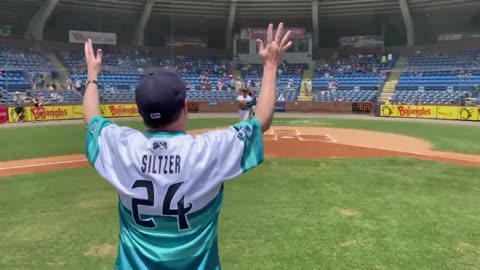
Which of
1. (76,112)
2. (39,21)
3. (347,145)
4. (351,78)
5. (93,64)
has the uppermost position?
(39,21)

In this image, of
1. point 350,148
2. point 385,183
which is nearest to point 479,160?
point 350,148

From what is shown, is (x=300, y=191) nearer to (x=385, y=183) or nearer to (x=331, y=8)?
(x=385, y=183)

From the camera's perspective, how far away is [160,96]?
2053mm

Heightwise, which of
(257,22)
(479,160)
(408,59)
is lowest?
(479,160)

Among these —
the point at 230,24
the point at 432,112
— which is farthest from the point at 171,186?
the point at 230,24

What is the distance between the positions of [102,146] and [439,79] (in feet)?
138

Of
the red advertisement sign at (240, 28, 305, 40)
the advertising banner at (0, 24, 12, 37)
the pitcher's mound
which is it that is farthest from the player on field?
the red advertisement sign at (240, 28, 305, 40)

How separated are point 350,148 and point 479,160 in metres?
A: 4.20

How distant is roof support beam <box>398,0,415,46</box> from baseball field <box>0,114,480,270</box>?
101 ft

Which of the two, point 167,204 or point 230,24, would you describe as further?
point 230,24

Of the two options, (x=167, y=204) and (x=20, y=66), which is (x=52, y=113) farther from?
(x=167, y=204)

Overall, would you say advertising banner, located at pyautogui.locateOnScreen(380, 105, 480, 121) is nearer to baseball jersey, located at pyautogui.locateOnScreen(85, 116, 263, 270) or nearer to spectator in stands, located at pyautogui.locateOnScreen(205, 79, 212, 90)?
spectator in stands, located at pyautogui.locateOnScreen(205, 79, 212, 90)

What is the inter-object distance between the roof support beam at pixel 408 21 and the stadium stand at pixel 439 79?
1.74 metres

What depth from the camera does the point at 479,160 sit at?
1365 centimetres
